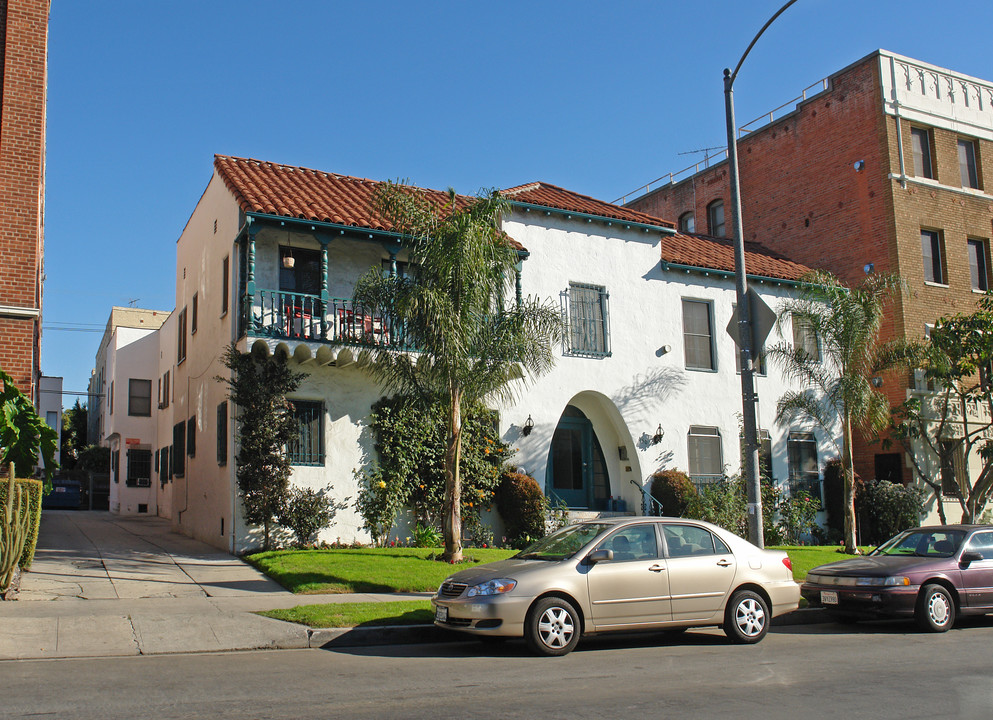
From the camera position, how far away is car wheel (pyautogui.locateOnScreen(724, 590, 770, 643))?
32.8 ft

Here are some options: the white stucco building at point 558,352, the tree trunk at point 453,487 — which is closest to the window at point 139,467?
the white stucco building at point 558,352

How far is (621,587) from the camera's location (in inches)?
372

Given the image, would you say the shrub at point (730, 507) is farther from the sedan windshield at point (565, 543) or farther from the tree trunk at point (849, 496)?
the sedan windshield at point (565, 543)

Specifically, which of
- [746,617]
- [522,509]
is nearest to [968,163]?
[522,509]

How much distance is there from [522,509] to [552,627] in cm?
916

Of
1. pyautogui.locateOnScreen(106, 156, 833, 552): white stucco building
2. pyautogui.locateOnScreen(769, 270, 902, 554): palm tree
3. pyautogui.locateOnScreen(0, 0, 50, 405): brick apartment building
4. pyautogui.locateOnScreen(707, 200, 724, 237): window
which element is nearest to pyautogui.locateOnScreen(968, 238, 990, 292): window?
pyautogui.locateOnScreen(106, 156, 833, 552): white stucco building

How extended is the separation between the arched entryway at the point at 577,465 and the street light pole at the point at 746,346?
8.06 meters

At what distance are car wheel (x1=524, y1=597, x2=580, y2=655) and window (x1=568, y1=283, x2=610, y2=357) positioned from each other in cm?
1180

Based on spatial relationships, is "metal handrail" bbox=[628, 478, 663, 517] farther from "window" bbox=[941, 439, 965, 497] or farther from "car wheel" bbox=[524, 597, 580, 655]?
"car wheel" bbox=[524, 597, 580, 655]

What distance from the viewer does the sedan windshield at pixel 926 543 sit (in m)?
12.0

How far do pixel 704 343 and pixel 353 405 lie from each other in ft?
32.6

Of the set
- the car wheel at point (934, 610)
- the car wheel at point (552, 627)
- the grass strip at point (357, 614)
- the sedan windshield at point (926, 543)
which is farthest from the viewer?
the sedan windshield at point (926, 543)

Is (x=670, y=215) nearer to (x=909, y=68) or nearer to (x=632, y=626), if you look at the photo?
(x=909, y=68)

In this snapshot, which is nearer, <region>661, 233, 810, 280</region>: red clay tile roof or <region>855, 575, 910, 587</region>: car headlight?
<region>855, 575, 910, 587</region>: car headlight
